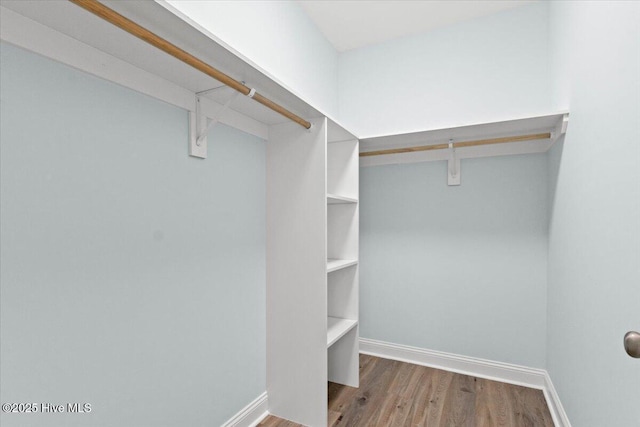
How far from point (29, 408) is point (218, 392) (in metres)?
0.77

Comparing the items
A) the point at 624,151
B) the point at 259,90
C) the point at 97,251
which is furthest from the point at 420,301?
the point at 97,251

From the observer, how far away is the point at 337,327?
2.03m

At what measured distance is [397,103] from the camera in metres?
2.55

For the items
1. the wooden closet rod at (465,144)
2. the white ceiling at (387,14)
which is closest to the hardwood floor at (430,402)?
the wooden closet rod at (465,144)

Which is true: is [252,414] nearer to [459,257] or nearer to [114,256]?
[114,256]

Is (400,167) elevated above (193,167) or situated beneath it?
elevated above

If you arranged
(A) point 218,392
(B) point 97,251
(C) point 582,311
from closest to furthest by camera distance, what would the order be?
(B) point 97,251 → (C) point 582,311 → (A) point 218,392

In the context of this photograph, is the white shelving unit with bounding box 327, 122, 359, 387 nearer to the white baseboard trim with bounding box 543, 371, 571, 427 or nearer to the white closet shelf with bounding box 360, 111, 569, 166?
the white closet shelf with bounding box 360, 111, 569, 166

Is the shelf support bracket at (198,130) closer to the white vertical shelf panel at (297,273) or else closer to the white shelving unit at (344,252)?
the white vertical shelf panel at (297,273)

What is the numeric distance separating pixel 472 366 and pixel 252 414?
1554mm

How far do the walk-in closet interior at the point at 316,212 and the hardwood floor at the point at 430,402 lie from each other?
0.06 ft

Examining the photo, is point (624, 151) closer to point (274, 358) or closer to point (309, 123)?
point (309, 123)

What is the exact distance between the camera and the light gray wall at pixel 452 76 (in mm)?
2145

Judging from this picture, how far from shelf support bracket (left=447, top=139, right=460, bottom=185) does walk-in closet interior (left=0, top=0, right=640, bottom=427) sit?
0.05ft
